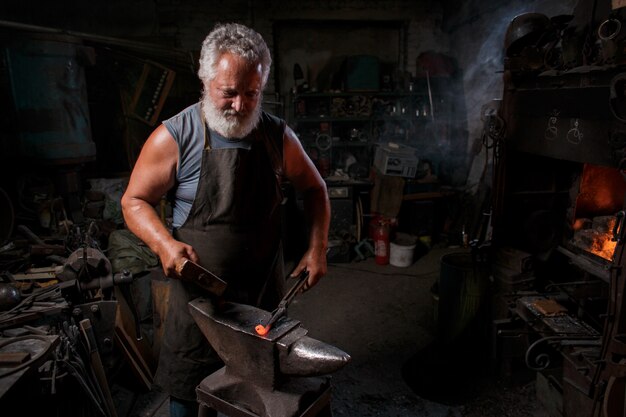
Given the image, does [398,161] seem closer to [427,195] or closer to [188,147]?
[427,195]

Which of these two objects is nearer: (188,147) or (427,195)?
(188,147)

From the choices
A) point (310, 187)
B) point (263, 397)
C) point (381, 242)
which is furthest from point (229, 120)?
point (381, 242)

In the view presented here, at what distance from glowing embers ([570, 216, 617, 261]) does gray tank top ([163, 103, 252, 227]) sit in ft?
9.64

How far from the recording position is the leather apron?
210 cm

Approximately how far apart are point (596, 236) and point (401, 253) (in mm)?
3253

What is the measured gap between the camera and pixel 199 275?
1.69 meters

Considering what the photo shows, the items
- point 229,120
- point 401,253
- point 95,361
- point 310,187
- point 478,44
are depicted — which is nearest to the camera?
point 229,120

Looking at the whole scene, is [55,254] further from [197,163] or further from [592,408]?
[592,408]

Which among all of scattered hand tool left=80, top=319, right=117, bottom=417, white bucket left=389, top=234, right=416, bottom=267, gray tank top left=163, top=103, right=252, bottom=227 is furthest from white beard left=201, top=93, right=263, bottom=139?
white bucket left=389, top=234, right=416, bottom=267

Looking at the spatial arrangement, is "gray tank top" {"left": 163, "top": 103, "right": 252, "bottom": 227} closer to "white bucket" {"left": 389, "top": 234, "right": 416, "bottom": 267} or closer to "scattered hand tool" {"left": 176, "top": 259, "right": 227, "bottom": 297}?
"scattered hand tool" {"left": 176, "top": 259, "right": 227, "bottom": 297}

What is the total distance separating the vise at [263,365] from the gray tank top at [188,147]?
55 centimetres

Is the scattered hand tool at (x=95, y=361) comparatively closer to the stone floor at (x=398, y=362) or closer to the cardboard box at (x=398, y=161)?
the stone floor at (x=398, y=362)

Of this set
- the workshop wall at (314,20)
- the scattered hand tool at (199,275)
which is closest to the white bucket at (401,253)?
the workshop wall at (314,20)

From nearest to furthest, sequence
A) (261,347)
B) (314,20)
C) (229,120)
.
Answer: (261,347) → (229,120) → (314,20)
